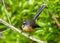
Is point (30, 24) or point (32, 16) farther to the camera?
point (32, 16)

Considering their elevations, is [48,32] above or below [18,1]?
below

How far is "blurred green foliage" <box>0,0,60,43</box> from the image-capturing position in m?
5.10

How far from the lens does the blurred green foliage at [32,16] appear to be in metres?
5.10

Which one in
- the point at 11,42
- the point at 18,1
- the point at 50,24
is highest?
the point at 18,1

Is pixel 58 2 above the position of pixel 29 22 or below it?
above

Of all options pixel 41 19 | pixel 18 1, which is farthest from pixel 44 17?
pixel 18 1

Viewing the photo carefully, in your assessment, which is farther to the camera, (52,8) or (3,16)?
(3,16)

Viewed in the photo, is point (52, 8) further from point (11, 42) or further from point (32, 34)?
point (11, 42)

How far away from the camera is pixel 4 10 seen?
5.36m

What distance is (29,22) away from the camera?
526 cm

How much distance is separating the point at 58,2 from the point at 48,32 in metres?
0.52

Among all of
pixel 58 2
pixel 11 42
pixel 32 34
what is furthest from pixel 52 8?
pixel 11 42

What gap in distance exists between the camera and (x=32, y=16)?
17.8ft

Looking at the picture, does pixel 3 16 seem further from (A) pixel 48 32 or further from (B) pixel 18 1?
(A) pixel 48 32
